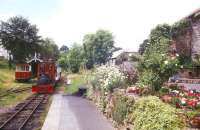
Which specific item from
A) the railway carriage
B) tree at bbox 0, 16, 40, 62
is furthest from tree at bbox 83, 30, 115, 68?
the railway carriage

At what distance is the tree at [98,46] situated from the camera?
3376 inches

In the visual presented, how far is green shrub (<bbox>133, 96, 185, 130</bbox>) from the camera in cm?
800

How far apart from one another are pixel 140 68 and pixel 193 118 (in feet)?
20.7

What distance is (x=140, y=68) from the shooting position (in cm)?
1415

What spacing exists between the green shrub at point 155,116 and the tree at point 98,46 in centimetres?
7380

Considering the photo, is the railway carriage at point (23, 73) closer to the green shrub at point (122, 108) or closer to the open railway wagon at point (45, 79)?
the open railway wagon at point (45, 79)

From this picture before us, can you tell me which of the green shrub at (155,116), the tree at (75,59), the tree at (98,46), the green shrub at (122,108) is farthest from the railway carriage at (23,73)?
the green shrub at (155,116)

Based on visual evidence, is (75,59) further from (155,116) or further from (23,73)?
(155,116)

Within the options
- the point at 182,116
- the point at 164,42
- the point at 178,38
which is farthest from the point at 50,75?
the point at 182,116

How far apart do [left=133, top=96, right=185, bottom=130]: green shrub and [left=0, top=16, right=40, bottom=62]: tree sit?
176ft

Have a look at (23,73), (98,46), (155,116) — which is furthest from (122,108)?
(98,46)

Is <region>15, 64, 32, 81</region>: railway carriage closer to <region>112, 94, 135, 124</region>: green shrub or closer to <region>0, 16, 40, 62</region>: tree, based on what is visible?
<region>0, 16, 40, 62</region>: tree

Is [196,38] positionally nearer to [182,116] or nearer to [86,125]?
[86,125]

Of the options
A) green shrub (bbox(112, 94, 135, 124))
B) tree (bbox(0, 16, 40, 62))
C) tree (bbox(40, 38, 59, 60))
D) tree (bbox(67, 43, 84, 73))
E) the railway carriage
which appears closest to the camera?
green shrub (bbox(112, 94, 135, 124))
